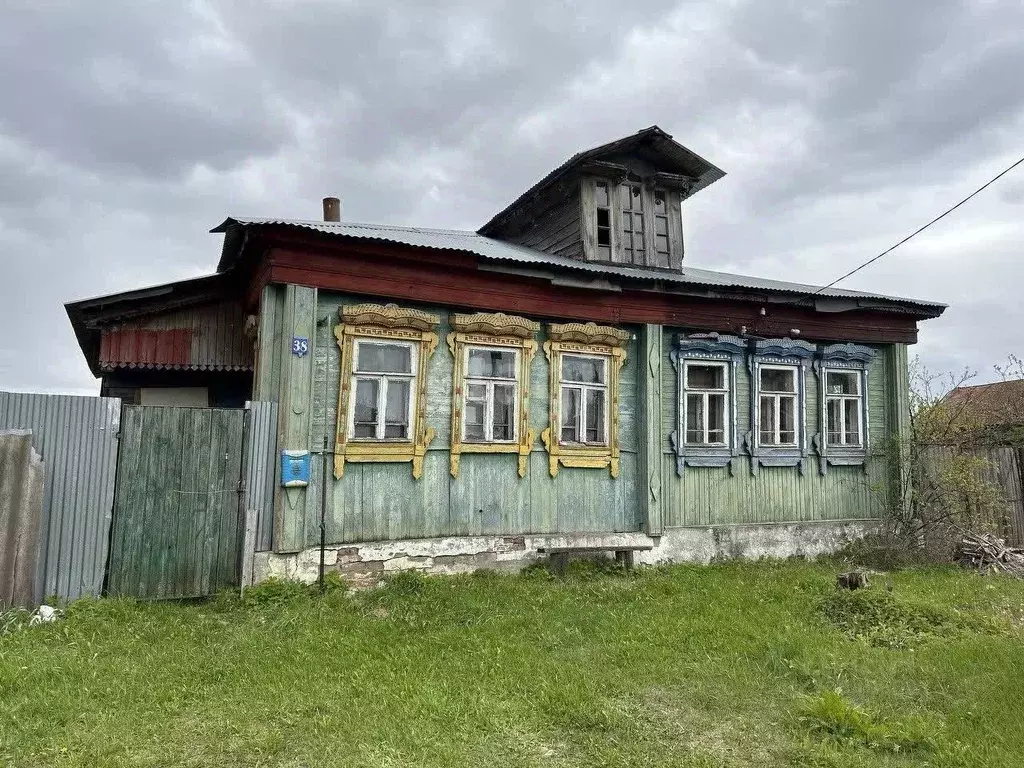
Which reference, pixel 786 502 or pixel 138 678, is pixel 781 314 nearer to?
pixel 786 502

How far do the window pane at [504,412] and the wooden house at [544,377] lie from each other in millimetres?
20

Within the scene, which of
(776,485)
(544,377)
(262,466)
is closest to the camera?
(262,466)

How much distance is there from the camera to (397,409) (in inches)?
311

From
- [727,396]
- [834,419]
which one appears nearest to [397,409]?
[727,396]

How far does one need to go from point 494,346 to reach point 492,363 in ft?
0.74

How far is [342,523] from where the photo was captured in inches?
293

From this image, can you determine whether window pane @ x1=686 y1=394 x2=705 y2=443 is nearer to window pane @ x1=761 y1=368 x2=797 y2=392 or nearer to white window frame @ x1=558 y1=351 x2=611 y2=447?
window pane @ x1=761 y1=368 x2=797 y2=392

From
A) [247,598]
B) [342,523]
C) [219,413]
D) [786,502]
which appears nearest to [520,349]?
[342,523]

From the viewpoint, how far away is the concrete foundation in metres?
7.19

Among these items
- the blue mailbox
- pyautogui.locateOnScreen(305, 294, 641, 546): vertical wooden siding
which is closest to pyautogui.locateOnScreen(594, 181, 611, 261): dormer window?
pyautogui.locateOnScreen(305, 294, 641, 546): vertical wooden siding

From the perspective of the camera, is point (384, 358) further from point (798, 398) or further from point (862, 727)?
point (798, 398)

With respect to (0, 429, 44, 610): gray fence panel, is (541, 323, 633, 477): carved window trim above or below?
above

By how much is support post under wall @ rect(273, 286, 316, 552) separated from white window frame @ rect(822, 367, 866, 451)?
7.78 meters

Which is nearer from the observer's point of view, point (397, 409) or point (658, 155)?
point (397, 409)
